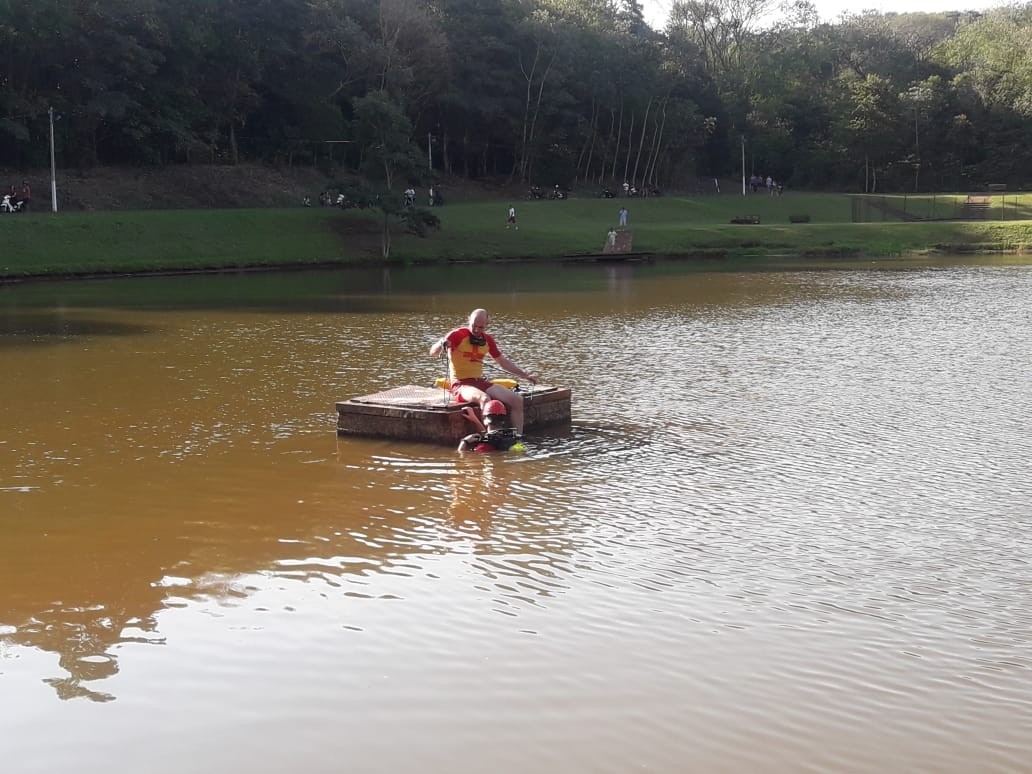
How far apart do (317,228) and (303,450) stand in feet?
146

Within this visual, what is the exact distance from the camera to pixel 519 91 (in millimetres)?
85750

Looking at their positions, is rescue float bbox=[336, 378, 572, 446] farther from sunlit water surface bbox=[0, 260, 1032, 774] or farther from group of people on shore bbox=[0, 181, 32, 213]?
group of people on shore bbox=[0, 181, 32, 213]

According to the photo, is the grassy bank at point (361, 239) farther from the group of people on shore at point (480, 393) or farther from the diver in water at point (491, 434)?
the diver in water at point (491, 434)

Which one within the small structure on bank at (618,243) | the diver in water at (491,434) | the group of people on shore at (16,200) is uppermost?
the group of people on shore at (16,200)

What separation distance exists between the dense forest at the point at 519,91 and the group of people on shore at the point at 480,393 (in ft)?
137

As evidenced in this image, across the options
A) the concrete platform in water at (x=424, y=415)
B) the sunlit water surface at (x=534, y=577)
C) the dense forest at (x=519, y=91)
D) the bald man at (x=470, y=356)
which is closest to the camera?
the sunlit water surface at (x=534, y=577)

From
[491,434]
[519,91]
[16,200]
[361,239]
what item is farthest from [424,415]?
[519,91]

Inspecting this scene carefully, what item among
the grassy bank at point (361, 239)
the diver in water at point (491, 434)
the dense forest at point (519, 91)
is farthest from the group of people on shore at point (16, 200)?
the diver in water at point (491, 434)

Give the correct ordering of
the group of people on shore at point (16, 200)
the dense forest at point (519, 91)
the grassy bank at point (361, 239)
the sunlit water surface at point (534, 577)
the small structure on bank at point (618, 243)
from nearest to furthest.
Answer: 1. the sunlit water surface at point (534, 577)
2. the grassy bank at point (361, 239)
3. the small structure on bank at point (618, 243)
4. the group of people on shore at point (16, 200)
5. the dense forest at point (519, 91)

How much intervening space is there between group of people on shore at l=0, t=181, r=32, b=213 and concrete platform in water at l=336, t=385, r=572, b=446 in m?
46.7

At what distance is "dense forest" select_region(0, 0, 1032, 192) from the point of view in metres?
62.9

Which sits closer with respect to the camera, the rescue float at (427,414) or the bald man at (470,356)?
the rescue float at (427,414)

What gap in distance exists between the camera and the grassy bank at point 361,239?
49.2 metres

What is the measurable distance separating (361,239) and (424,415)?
4373 cm
